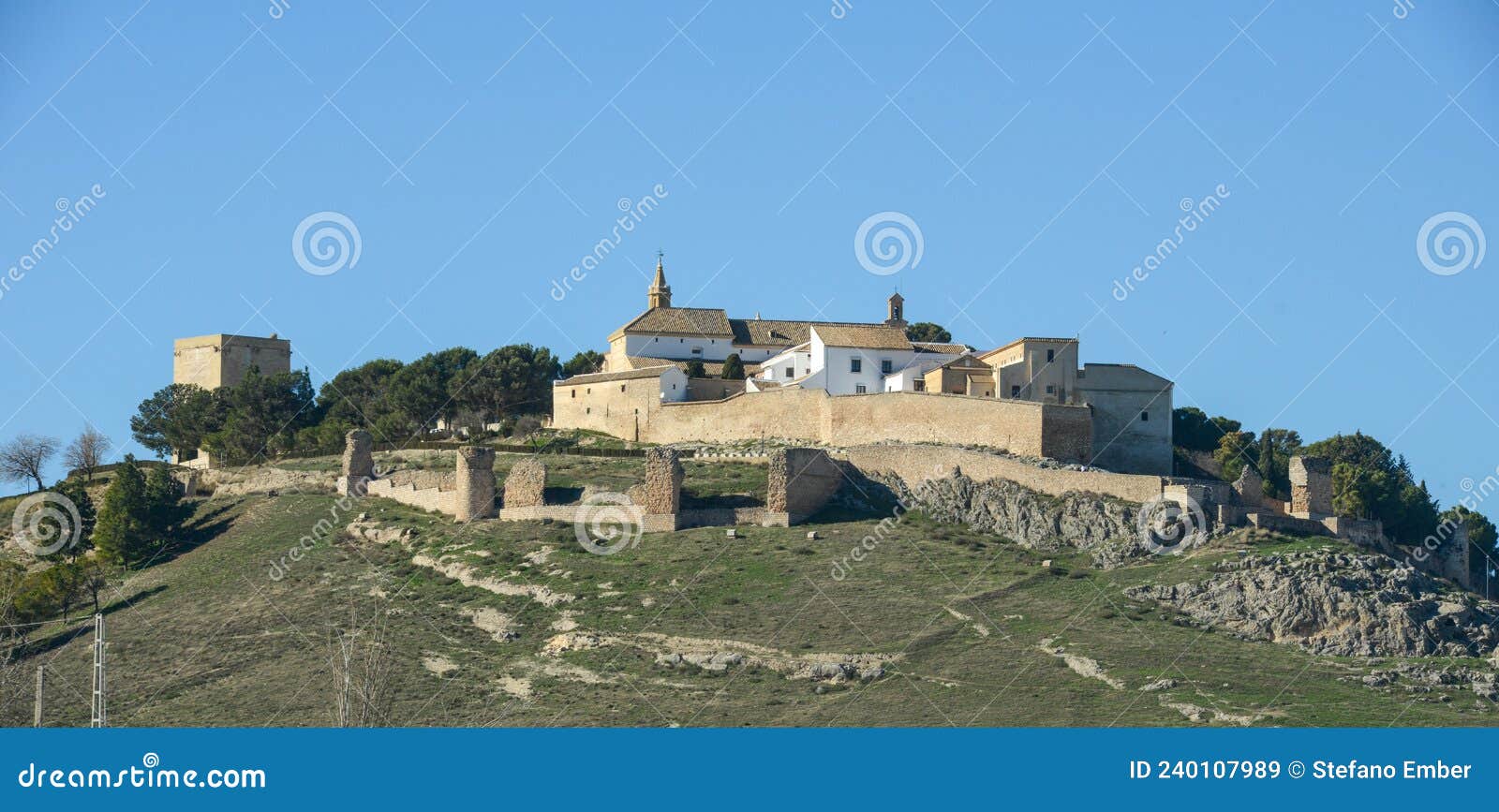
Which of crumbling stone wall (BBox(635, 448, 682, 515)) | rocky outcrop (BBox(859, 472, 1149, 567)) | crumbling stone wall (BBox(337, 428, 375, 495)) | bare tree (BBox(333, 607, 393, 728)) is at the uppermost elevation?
crumbling stone wall (BBox(337, 428, 375, 495))

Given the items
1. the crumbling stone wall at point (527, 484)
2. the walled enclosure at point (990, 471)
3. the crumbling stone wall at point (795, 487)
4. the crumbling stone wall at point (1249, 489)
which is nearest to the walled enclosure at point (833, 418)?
the walled enclosure at point (990, 471)

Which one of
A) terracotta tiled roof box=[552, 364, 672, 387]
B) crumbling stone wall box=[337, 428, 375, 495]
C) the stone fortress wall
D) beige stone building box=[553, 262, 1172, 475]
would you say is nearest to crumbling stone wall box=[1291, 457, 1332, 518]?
the stone fortress wall

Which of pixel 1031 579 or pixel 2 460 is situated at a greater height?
pixel 2 460

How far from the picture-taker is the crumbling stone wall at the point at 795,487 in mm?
57531

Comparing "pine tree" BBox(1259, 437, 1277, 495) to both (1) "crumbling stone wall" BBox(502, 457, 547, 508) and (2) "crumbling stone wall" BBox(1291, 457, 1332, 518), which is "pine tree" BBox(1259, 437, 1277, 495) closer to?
(2) "crumbling stone wall" BBox(1291, 457, 1332, 518)

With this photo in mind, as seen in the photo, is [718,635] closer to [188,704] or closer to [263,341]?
[188,704]

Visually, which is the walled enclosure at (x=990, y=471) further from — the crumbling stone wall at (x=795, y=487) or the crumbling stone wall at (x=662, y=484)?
the crumbling stone wall at (x=662, y=484)

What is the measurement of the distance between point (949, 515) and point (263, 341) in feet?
140

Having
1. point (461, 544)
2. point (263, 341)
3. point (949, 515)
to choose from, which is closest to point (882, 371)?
point (949, 515)

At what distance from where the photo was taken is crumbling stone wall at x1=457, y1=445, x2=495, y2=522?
2403 inches

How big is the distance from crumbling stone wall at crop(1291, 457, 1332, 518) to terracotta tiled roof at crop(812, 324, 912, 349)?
1571 cm

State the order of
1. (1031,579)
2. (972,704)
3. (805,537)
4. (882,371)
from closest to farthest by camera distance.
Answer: (972,704) → (1031,579) → (805,537) → (882,371)

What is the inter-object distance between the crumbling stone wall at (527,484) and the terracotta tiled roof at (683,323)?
1666 centimetres

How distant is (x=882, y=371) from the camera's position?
67188mm
